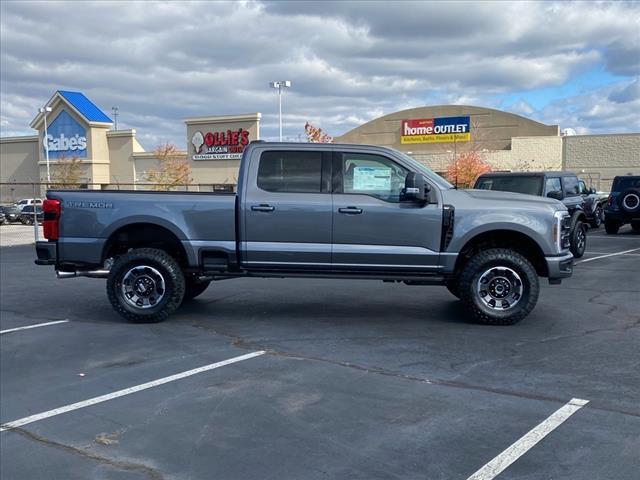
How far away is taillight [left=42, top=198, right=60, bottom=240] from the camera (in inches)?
311

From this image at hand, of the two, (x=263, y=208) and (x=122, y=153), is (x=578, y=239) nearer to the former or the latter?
(x=263, y=208)

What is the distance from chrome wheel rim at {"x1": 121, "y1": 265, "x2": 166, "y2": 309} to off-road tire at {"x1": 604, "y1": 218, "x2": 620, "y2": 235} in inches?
683

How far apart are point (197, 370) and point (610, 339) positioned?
437 cm

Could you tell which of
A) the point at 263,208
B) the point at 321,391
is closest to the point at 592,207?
the point at 263,208

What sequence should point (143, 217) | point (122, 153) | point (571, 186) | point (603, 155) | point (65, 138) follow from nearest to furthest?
point (143, 217) → point (571, 186) → point (603, 155) → point (122, 153) → point (65, 138)

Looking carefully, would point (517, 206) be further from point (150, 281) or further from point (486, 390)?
point (150, 281)

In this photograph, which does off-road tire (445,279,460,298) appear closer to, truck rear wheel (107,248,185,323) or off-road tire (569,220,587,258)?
truck rear wheel (107,248,185,323)

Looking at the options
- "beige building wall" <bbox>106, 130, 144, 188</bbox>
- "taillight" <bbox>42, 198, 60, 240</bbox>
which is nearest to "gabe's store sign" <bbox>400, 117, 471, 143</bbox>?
"beige building wall" <bbox>106, 130, 144, 188</bbox>

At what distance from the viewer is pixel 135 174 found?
166 ft

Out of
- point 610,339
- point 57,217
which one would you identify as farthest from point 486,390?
point 57,217

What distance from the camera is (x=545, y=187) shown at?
14320 mm

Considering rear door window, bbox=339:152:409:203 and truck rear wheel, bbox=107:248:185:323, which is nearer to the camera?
rear door window, bbox=339:152:409:203

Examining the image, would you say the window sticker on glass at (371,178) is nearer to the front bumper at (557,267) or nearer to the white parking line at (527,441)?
the front bumper at (557,267)

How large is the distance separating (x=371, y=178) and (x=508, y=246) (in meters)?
1.91
